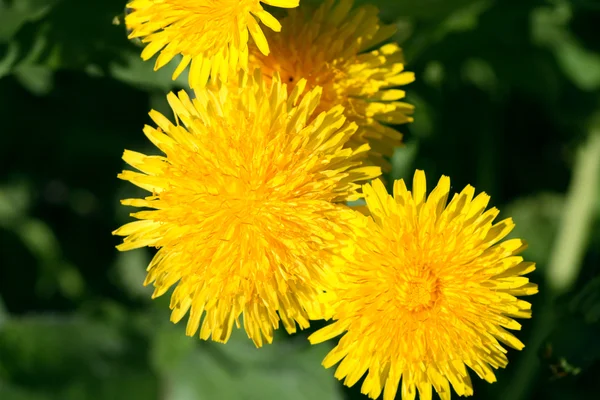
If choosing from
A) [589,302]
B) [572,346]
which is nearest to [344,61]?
[589,302]

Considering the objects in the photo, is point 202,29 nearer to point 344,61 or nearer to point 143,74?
point 344,61

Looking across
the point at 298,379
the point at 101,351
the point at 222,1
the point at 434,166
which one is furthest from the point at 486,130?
the point at 101,351

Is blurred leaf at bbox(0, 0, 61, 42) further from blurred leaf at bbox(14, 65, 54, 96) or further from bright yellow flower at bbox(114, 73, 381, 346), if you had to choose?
bright yellow flower at bbox(114, 73, 381, 346)

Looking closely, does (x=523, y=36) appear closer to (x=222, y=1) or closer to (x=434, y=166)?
(x=434, y=166)

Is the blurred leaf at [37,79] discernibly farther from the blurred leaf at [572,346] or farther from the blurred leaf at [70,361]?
the blurred leaf at [572,346]

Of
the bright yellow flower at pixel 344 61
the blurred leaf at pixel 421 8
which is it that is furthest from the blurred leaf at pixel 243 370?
the blurred leaf at pixel 421 8

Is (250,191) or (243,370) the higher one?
(250,191)

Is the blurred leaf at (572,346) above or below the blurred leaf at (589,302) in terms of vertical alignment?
below
